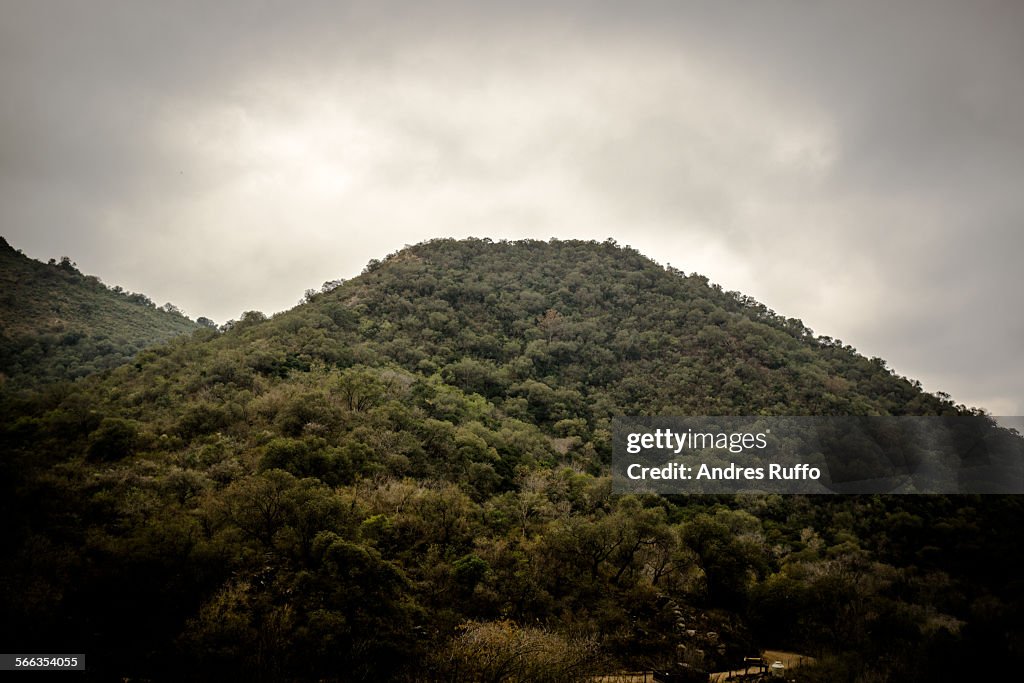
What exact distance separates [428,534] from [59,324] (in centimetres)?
7246

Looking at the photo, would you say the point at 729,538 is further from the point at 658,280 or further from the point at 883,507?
the point at 658,280

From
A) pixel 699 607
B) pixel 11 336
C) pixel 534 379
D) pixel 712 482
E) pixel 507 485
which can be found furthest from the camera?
pixel 534 379

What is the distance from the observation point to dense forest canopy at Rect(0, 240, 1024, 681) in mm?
18984

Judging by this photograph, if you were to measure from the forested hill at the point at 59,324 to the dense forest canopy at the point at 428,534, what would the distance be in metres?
9.26

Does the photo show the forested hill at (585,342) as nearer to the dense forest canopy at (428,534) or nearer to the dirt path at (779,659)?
the dense forest canopy at (428,534)

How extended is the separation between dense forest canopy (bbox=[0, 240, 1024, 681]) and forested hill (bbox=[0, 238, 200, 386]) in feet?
30.4

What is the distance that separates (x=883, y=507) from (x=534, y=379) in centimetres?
4248

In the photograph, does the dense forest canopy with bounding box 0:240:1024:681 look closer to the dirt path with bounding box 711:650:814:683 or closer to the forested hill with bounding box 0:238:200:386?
the dirt path with bounding box 711:650:814:683

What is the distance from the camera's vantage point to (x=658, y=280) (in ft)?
325

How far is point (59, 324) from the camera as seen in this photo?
70438 mm

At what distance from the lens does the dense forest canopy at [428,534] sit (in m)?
19.0

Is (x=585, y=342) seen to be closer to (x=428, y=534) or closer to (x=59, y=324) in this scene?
(x=428, y=534)

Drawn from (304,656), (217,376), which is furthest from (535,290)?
(304,656)

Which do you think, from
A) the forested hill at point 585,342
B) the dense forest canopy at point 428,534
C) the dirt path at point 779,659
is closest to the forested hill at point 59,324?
the dense forest canopy at point 428,534
